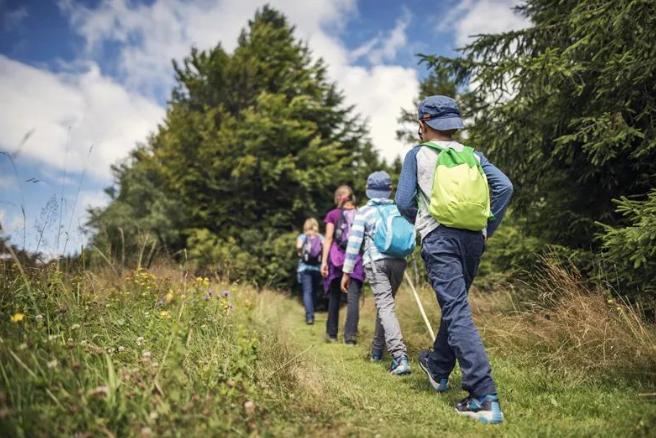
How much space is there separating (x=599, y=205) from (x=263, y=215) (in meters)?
11.5

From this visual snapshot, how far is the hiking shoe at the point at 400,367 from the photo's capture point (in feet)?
13.6

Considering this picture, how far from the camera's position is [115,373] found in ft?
8.41

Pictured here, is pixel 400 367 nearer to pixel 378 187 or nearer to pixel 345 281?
pixel 345 281

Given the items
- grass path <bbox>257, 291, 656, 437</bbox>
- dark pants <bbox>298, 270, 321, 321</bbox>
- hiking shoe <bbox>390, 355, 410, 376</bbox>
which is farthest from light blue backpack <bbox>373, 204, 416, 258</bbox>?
dark pants <bbox>298, 270, 321, 321</bbox>

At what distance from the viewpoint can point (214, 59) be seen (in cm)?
1579

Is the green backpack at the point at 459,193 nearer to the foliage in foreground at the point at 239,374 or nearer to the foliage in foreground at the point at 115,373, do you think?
the foliage in foreground at the point at 239,374

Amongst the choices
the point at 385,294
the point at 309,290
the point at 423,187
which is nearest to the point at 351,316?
the point at 385,294

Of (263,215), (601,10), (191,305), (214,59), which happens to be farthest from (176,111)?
(601,10)

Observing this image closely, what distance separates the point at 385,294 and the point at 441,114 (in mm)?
2006

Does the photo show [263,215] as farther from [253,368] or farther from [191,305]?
[253,368]

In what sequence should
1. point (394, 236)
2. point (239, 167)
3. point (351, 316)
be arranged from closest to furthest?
point (394, 236) → point (351, 316) → point (239, 167)

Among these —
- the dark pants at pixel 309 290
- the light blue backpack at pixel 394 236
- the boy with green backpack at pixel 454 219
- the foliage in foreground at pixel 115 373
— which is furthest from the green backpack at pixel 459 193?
the dark pants at pixel 309 290

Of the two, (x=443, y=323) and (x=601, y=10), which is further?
(x=601, y=10)

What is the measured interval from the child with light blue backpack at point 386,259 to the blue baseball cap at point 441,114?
1.44m
